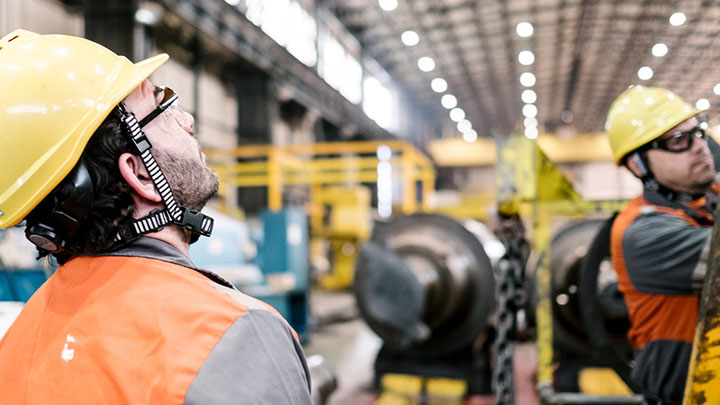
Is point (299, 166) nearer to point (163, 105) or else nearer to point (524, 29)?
point (524, 29)

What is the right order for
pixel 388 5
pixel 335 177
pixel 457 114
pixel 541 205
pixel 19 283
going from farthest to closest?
pixel 335 177, pixel 457 114, pixel 388 5, pixel 541 205, pixel 19 283

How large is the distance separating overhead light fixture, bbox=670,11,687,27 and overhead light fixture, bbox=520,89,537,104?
2992 millimetres

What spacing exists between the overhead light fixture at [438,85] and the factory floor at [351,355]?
107 inches

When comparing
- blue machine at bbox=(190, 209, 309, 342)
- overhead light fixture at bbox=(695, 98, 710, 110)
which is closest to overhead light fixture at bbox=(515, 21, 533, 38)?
overhead light fixture at bbox=(695, 98, 710, 110)

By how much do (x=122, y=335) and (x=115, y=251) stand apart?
0.22m

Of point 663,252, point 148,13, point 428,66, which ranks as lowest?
point 663,252

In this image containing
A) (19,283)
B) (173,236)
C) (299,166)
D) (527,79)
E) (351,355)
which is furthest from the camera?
(299,166)

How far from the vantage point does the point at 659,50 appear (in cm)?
192

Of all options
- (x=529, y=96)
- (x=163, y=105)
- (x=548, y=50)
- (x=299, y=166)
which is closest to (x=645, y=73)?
(x=548, y=50)

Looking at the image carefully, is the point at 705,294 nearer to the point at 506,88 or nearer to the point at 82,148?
the point at 82,148

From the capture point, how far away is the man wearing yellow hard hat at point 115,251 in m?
0.86

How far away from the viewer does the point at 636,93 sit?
2.26m

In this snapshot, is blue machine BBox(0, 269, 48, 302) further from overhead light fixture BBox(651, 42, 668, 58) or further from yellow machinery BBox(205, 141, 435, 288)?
yellow machinery BBox(205, 141, 435, 288)

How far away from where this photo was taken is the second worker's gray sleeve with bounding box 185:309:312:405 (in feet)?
2.69
